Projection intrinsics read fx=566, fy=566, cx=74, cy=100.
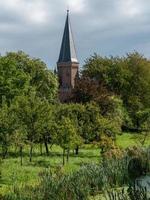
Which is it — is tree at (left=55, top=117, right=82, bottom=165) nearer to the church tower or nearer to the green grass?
the green grass

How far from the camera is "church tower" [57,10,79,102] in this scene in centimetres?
8744

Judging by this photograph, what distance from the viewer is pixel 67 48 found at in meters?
89.1

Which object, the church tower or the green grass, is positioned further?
the church tower

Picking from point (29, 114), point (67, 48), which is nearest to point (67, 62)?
point (67, 48)

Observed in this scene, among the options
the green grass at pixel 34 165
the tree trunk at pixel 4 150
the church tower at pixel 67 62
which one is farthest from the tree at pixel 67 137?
the church tower at pixel 67 62

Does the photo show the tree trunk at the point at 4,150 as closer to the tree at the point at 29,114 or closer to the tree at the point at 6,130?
the tree at the point at 6,130

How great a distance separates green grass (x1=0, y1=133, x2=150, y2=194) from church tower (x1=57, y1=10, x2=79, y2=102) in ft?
143

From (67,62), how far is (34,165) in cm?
5850

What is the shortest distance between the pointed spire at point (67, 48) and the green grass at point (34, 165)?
1720 inches

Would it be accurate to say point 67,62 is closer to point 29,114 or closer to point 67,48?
point 67,48

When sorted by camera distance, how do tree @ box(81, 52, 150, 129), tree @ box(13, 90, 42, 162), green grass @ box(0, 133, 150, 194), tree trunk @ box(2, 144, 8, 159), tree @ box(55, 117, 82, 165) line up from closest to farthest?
green grass @ box(0, 133, 150, 194) < tree trunk @ box(2, 144, 8, 159) < tree @ box(55, 117, 82, 165) < tree @ box(13, 90, 42, 162) < tree @ box(81, 52, 150, 129)

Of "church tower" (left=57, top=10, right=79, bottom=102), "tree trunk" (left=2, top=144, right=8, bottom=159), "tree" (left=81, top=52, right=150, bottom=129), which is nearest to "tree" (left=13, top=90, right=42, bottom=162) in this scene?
"tree trunk" (left=2, top=144, right=8, bottom=159)

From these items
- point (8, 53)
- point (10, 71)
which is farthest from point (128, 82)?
point (10, 71)

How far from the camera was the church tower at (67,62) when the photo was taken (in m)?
87.4
